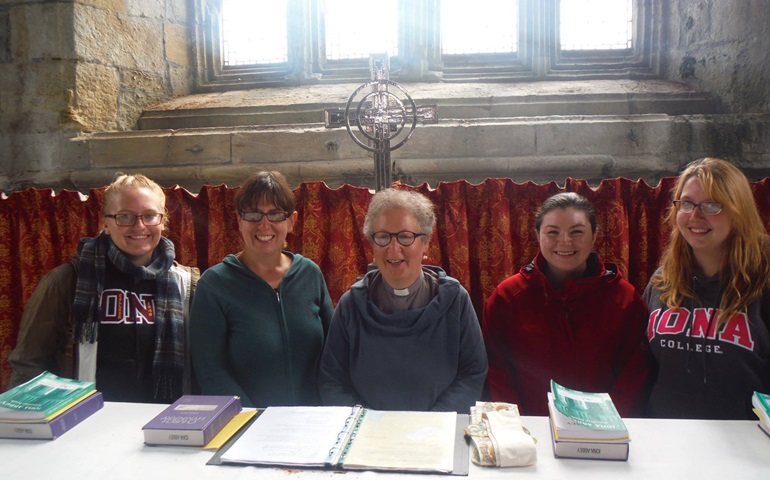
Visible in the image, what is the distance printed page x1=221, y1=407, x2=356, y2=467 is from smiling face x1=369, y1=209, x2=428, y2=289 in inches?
18.1

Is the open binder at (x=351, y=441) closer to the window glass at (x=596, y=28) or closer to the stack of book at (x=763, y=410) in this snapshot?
the stack of book at (x=763, y=410)

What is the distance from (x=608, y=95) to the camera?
362 centimetres

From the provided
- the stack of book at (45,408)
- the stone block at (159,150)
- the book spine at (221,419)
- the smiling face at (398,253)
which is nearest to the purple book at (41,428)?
the stack of book at (45,408)

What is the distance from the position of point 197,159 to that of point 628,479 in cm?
314

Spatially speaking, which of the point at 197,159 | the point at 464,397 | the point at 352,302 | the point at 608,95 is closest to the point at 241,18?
the point at 197,159

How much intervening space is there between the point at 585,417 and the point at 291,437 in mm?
670

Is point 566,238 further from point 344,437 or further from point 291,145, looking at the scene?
point 291,145

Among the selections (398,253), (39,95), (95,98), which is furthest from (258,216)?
(39,95)

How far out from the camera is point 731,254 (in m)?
1.70

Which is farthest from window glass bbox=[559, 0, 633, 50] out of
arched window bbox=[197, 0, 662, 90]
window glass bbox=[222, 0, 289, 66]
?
window glass bbox=[222, 0, 289, 66]

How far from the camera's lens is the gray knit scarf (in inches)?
74.7

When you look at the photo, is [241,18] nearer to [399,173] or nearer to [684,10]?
[399,173]

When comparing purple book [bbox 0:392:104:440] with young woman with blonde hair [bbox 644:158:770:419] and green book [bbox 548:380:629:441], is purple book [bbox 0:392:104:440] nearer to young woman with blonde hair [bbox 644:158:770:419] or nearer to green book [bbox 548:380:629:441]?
green book [bbox 548:380:629:441]

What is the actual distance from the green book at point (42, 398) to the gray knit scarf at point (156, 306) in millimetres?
328
